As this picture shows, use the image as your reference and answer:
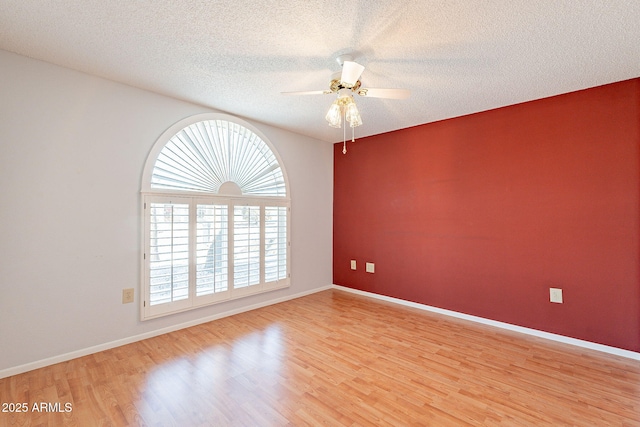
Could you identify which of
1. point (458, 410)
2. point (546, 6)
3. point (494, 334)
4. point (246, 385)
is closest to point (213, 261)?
point (246, 385)

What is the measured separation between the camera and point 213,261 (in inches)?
123

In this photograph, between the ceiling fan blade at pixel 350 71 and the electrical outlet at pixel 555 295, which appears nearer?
the ceiling fan blade at pixel 350 71

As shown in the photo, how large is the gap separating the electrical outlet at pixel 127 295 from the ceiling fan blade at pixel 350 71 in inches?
102

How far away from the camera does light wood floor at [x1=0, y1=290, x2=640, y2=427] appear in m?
1.67

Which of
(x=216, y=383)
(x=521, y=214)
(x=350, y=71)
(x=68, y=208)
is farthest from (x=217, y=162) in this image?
(x=521, y=214)

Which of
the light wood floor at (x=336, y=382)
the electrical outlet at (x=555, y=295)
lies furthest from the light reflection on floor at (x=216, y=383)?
the electrical outlet at (x=555, y=295)

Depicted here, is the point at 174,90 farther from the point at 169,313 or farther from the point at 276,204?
the point at 169,313

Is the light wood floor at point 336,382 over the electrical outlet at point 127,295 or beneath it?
beneath

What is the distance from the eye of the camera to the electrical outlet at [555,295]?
269 centimetres

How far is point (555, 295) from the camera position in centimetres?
271

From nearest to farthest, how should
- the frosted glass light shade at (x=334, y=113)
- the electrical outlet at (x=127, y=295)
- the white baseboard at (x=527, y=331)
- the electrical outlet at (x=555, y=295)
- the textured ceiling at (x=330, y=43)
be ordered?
the textured ceiling at (x=330, y=43) < the frosted glass light shade at (x=334, y=113) < the white baseboard at (x=527, y=331) < the electrical outlet at (x=127, y=295) < the electrical outlet at (x=555, y=295)

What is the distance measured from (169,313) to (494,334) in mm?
3274

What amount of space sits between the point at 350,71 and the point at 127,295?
2681 mm

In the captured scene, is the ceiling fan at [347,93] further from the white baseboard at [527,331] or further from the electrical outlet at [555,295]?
the white baseboard at [527,331]
